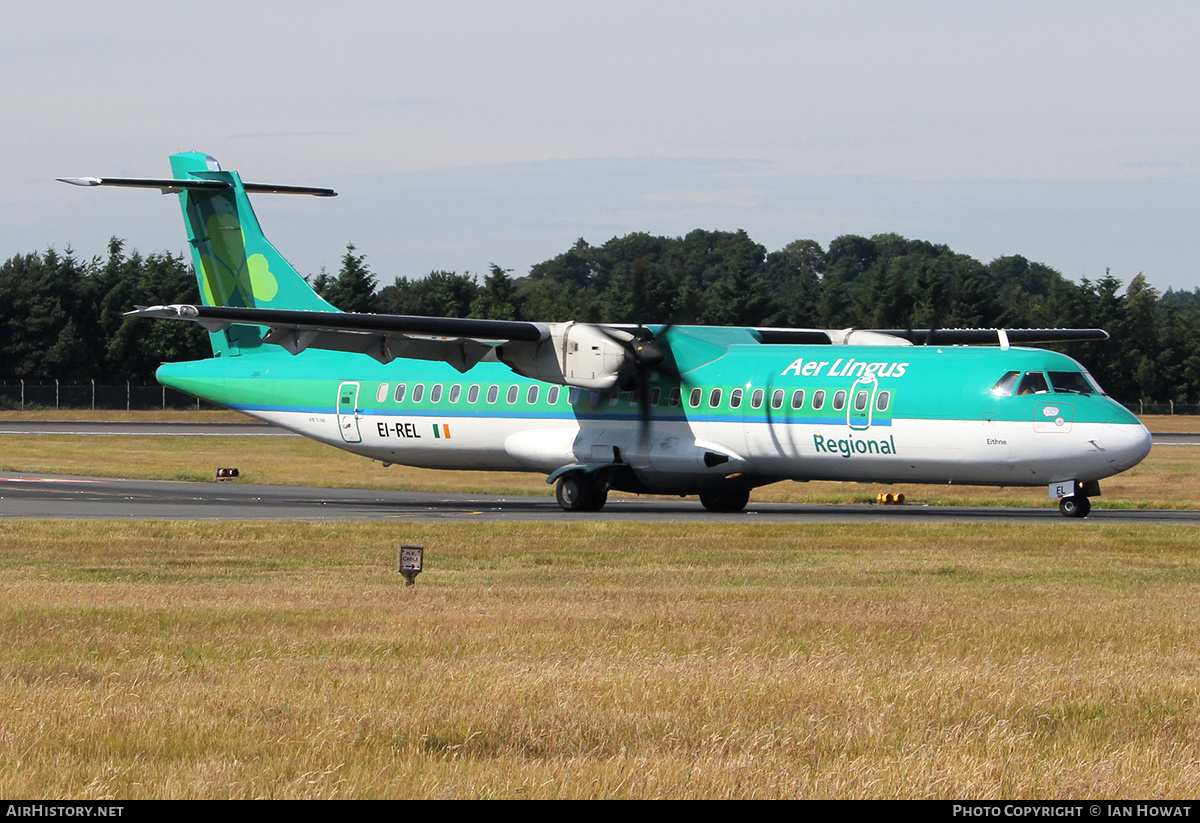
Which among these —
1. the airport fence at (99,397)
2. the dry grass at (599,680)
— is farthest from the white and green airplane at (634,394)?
the airport fence at (99,397)

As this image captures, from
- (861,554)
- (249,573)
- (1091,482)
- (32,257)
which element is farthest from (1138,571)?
(32,257)

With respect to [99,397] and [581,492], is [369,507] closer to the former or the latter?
[581,492]

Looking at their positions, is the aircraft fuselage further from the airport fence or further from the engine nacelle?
the airport fence

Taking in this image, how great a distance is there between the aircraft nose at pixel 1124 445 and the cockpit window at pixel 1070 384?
3.20 feet

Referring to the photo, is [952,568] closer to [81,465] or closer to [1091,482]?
[1091,482]

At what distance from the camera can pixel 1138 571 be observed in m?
16.9

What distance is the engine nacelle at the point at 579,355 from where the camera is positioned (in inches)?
1093

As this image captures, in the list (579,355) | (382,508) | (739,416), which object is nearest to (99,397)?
(382,508)

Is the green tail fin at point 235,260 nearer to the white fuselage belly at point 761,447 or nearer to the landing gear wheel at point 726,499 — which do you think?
the white fuselage belly at point 761,447

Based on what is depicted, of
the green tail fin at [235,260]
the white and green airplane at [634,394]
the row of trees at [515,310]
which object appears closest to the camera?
the white and green airplane at [634,394]

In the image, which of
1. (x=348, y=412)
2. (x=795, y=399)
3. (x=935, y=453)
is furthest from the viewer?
(x=348, y=412)

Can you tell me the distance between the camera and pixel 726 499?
29.0 metres

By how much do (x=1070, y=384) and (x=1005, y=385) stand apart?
1157mm

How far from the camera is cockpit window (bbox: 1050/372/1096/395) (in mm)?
24875
